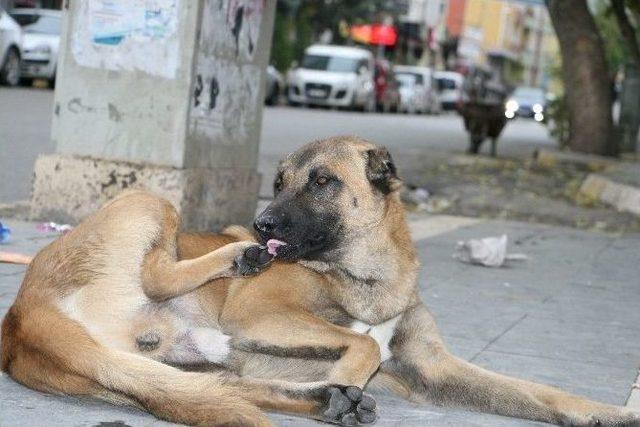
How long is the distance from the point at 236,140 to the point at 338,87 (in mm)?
31288

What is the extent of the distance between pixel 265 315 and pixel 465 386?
923 mm

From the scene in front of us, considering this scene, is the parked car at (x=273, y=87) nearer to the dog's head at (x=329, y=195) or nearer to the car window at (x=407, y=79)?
the car window at (x=407, y=79)

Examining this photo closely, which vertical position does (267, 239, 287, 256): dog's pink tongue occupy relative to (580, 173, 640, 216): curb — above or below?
above

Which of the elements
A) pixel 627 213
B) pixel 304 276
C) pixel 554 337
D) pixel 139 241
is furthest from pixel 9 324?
pixel 627 213

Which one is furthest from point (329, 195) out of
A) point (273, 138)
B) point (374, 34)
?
point (374, 34)

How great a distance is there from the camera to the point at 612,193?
50.2ft

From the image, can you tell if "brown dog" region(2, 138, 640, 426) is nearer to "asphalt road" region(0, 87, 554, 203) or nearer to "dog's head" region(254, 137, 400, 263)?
"dog's head" region(254, 137, 400, 263)

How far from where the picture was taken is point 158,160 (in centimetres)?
904

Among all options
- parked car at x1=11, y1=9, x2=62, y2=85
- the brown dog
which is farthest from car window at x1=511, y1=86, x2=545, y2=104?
the brown dog

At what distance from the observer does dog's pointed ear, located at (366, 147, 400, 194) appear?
5.36 metres

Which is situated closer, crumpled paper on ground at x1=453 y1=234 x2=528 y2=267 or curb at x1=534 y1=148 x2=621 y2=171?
crumpled paper on ground at x1=453 y1=234 x2=528 y2=267

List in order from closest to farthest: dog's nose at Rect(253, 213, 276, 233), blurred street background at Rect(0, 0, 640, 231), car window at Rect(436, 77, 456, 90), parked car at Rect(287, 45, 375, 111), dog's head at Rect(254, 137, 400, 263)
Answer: dog's nose at Rect(253, 213, 276, 233) < dog's head at Rect(254, 137, 400, 263) < blurred street background at Rect(0, 0, 640, 231) < parked car at Rect(287, 45, 375, 111) < car window at Rect(436, 77, 456, 90)

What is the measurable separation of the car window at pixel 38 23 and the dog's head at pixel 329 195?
77.4 feet

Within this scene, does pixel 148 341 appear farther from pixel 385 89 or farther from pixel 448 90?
pixel 448 90
